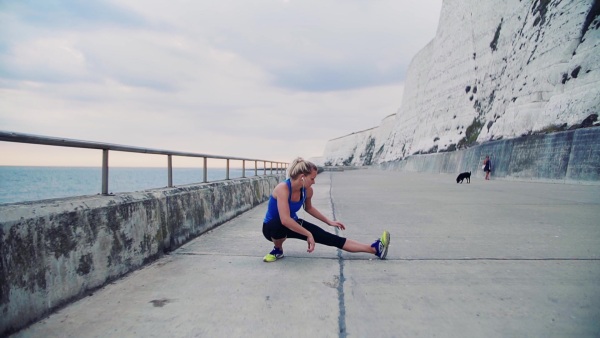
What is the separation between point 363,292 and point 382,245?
1100 mm

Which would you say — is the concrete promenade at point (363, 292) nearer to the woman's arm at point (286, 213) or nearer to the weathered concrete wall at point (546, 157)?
the woman's arm at point (286, 213)

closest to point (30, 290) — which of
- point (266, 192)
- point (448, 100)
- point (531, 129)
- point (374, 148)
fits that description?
point (266, 192)

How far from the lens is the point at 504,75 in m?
28.0

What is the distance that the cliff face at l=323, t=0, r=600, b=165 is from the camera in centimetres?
1781

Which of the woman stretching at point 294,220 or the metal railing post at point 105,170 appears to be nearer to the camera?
the metal railing post at point 105,170

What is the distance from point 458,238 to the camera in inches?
207

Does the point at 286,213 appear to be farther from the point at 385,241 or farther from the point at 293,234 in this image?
the point at 385,241

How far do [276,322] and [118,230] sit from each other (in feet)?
6.16

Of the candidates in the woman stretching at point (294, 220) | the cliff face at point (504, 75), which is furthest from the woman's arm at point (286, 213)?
the cliff face at point (504, 75)

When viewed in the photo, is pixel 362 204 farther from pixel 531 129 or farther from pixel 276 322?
pixel 531 129

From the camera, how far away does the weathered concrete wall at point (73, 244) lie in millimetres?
2486

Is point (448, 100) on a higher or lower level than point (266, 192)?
higher

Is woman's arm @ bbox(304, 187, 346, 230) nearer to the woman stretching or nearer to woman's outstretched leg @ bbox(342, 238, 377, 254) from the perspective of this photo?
the woman stretching

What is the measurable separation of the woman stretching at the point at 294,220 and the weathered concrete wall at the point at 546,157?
557 inches
